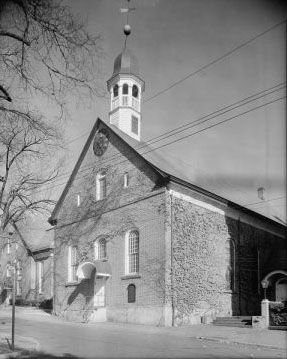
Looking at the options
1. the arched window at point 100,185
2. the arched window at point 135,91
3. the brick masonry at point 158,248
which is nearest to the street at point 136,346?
the brick masonry at point 158,248

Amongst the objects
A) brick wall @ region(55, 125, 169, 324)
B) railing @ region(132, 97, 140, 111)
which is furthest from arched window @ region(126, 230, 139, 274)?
railing @ region(132, 97, 140, 111)

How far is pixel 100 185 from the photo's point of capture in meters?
28.2

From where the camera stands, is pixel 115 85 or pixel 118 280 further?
pixel 115 85

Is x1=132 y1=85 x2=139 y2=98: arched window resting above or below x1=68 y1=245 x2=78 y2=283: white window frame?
above

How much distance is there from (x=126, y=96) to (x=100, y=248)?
10.4 metres

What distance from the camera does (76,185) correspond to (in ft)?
98.1

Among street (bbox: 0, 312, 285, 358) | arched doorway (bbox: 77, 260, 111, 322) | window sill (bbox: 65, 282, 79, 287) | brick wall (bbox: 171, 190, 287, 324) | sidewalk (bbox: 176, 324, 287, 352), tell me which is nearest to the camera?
street (bbox: 0, 312, 285, 358)

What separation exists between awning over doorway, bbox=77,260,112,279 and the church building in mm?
60

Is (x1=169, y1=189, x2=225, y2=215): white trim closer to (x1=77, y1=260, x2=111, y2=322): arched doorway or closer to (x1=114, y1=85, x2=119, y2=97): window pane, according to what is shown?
(x1=77, y1=260, x2=111, y2=322): arched doorway

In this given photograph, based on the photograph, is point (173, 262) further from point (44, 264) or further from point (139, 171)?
point (44, 264)

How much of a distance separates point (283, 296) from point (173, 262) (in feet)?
26.4

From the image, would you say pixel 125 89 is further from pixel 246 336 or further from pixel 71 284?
pixel 246 336

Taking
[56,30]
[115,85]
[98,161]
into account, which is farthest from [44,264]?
[56,30]

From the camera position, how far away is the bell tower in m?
30.5
